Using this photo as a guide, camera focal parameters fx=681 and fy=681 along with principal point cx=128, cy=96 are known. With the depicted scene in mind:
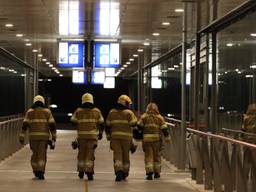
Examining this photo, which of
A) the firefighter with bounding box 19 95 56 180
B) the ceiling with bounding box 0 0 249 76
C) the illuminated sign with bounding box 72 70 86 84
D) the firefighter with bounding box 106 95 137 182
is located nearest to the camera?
the firefighter with bounding box 106 95 137 182

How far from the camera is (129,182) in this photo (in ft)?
44.1

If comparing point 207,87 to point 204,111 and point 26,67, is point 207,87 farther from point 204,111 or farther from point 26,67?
point 26,67

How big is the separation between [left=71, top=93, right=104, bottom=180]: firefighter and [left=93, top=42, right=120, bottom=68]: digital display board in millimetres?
9852

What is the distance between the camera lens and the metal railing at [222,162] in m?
8.85

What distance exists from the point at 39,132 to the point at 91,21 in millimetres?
5658

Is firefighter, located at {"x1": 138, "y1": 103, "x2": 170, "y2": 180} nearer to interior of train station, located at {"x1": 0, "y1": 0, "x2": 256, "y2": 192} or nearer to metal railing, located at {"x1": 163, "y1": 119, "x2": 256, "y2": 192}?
interior of train station, located at {"x1": 0, "y1": 0, "x2": 256, "y2": 192}

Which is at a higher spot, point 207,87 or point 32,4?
point 32,4

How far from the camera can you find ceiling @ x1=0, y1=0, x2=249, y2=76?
15.2 meters

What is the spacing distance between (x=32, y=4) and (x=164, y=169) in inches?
201

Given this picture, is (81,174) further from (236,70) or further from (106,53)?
(106,53)

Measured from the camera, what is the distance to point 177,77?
25.2 metres

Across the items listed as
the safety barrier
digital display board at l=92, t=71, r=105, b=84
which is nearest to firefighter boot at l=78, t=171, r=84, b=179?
the safety barrier

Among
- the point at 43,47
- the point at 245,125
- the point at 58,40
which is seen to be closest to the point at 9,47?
the point at 58,40

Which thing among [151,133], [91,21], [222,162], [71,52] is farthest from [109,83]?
[222,162]
